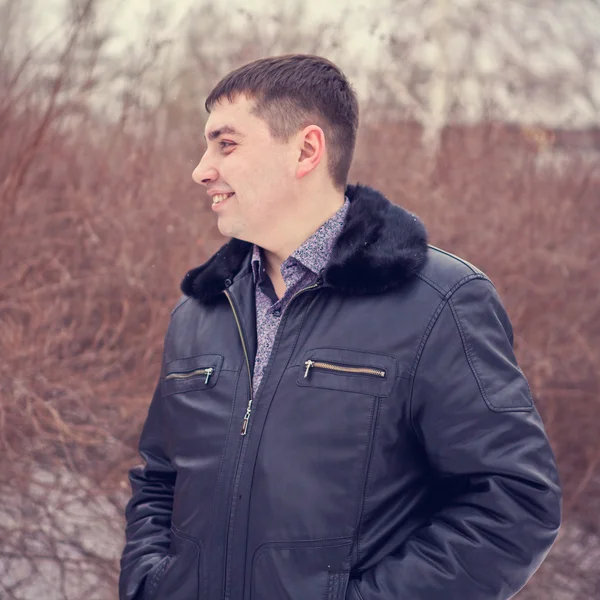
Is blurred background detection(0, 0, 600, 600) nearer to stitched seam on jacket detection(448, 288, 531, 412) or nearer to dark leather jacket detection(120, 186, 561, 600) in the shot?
dark leather jacket detection(120, 186, 561, 600)

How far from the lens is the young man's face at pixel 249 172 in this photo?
2.11m

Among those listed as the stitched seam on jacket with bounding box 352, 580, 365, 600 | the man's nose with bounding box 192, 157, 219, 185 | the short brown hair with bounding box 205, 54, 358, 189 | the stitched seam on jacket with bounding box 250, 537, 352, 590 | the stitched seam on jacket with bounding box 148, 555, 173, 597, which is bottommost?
the stitched seam on jacket with bounding box 148, 555, 173, 597

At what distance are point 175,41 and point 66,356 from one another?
1829mm

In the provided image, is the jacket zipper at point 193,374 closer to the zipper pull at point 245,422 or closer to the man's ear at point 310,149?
the zipper pull at point 245,422

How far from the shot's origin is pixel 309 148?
215cm

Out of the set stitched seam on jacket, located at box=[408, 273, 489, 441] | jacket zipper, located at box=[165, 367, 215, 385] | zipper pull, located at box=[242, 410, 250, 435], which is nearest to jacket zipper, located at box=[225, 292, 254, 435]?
zipper pull, located at box=[242, 410, 250, 435]

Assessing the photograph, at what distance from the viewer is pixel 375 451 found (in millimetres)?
1793

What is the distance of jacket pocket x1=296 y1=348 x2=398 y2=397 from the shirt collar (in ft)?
0.82

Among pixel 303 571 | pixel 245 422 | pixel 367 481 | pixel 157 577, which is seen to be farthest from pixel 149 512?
pixel 367 481

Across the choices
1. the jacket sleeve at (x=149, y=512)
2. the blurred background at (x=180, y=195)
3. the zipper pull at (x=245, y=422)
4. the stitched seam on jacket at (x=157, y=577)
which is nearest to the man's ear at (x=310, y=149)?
the zipper pull at (x=245, y=422)

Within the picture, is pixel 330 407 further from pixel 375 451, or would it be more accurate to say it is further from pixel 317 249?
pixel 317 249

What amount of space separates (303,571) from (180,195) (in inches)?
124

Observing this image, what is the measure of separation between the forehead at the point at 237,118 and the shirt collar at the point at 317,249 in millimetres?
305

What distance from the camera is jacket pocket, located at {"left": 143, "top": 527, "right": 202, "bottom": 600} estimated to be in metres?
1.93
